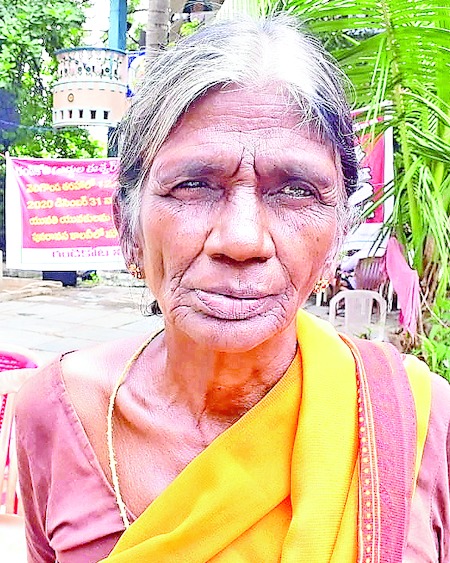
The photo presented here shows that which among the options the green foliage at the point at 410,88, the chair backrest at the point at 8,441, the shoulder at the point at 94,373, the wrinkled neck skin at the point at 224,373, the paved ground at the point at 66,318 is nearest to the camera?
the wrinkled neck skin at the point at 224,373

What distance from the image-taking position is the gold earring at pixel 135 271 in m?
1.18

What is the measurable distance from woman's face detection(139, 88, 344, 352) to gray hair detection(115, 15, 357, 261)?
0.9 inches

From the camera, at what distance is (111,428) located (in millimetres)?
1195

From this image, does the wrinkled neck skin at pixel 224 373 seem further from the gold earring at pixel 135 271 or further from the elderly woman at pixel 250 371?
the gold earring at pixel 135 271

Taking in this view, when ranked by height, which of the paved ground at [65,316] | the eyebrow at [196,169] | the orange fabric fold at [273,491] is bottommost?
the paved ground at [65,316]

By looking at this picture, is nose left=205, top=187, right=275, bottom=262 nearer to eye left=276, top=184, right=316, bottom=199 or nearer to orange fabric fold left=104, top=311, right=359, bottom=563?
eye left=276, top=184, right=316, bottom=199

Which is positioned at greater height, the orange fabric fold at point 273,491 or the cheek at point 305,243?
the cheek at point 305,243

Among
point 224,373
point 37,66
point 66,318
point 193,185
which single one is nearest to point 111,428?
point 224,373

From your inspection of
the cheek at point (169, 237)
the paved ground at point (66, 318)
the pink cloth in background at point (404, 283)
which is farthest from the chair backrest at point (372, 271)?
the paved ground at point (66, 318)

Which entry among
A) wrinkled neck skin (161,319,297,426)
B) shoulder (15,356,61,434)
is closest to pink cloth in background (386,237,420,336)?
wrinkled neck skin (161,319,297,426)

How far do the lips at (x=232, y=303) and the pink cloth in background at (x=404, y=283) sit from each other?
1829 mm

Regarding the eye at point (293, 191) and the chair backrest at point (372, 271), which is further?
the chair backrest at point (372, 271)

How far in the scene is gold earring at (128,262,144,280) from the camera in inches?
46.6

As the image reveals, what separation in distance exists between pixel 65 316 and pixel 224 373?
7.90 metres
